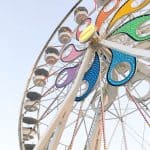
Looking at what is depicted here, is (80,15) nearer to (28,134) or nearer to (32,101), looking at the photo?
(32,101)

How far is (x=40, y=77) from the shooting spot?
19406 millimetres

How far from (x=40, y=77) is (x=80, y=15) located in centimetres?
248

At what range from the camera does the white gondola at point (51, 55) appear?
1948cm

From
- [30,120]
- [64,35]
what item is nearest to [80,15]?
[64,35]

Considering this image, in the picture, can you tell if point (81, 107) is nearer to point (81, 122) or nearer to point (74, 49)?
point (81, 122)

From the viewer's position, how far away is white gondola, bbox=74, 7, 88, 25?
1920 cm

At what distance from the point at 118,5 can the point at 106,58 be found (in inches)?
101

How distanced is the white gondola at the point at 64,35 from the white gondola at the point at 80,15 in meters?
0.46

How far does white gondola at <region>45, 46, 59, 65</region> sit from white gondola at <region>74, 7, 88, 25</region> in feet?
4.11

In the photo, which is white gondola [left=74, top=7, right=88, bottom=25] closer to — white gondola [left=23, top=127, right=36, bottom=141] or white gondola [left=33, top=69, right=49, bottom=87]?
white gondola [left=33, top=69, right=49, bottom=87]

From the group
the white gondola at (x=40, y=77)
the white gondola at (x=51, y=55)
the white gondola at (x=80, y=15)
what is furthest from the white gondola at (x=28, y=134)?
the white gondola at (x=80, y=15)

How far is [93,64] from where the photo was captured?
16.0 meters

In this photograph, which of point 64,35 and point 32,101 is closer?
point 32,101

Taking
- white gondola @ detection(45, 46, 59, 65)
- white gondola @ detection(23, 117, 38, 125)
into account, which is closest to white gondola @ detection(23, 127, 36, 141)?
white gondola @ detection(23, 117, 38, 125)
